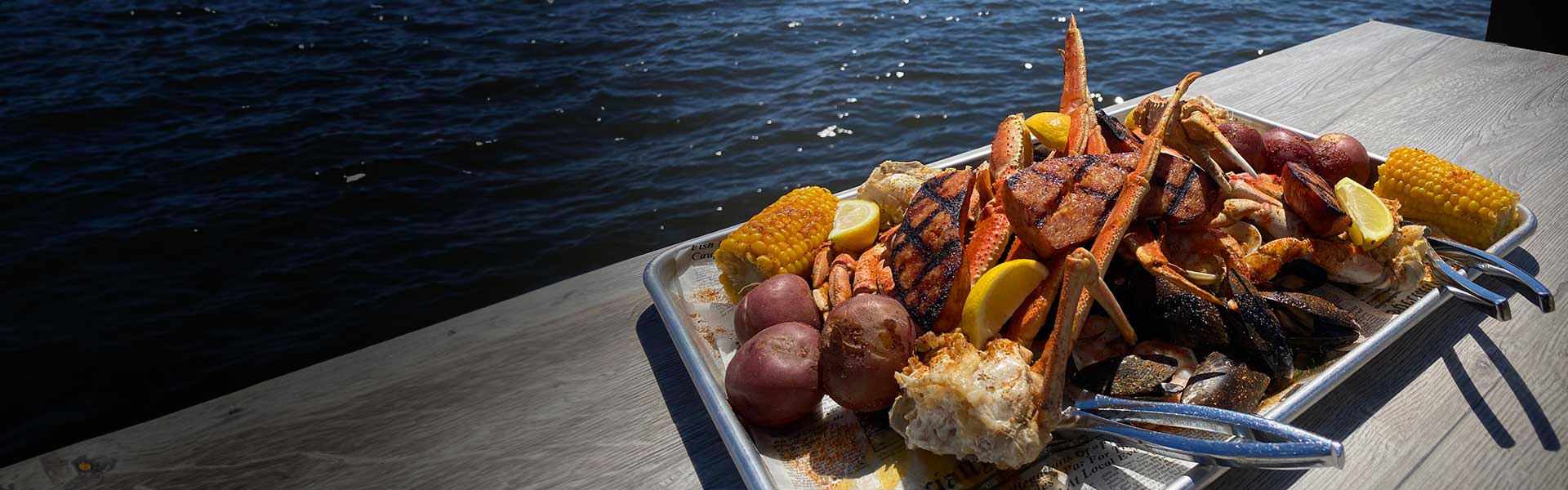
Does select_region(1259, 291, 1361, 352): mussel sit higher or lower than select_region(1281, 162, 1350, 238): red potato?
lower

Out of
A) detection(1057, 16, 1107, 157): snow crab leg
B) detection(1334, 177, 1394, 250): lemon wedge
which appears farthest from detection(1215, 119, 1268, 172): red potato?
detection(1057, 16, 1107, 157): snow crab leg

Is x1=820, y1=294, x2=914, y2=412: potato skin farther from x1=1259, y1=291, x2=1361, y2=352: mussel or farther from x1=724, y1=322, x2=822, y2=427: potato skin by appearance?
x1=1259, y1=291, x2=1361, y2=352: mussel

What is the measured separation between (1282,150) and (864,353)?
4.97 feet

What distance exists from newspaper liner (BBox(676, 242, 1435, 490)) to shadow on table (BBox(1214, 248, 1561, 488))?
3.9 inches

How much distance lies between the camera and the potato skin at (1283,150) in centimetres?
207

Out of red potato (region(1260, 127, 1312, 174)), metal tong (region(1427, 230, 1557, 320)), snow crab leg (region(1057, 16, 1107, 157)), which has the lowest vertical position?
metal tong (region(1427, 230, 1557, 320))

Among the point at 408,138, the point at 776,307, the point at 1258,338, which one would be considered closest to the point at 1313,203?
the point at 1258,338

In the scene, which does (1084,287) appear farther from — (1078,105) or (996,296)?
(1078,105)

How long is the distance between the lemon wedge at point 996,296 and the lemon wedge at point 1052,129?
0.75 meters

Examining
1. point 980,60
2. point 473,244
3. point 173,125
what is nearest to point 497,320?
Answer: point 473,244

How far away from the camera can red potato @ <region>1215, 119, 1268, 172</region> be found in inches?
80.0

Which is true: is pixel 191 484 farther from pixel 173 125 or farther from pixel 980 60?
pixel 980 60

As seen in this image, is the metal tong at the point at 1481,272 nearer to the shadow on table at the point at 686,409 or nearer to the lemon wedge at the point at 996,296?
the lemon wedge at the point at 996,296

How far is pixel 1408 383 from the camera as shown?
156 centimetres
